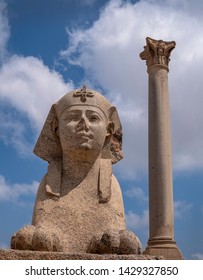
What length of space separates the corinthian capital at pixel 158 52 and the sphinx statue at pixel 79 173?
10.6 meters

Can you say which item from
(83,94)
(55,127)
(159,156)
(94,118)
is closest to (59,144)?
(55,127)

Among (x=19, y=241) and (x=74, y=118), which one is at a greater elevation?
(x=74, y=118)

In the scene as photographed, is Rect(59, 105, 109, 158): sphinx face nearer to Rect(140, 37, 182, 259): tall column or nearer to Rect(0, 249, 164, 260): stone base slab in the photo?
Rect(0, 249, 164, 260): stone base slab

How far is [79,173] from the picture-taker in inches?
235

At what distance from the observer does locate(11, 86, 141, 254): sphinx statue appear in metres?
5.57

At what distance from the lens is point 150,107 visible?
16.2 m

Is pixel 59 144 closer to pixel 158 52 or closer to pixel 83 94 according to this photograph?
pixel 83 94

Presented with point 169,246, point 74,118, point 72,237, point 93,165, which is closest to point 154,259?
point 72,237

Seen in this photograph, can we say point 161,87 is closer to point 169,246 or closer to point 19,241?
point 169,246

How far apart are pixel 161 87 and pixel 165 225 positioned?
4.34 m

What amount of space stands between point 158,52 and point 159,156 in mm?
3524

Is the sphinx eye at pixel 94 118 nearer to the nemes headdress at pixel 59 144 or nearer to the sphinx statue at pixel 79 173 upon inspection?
the sphinx statue at pixel 79 173

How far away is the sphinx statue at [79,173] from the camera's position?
219 inches

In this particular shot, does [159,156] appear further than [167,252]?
Yes
